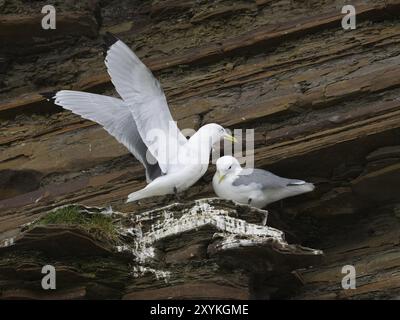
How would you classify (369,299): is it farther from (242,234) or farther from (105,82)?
(105,82)

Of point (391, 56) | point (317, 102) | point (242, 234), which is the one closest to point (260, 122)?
point (317, 102)

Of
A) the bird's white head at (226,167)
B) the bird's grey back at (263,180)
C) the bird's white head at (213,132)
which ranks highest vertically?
the bird's white head at (213,132)

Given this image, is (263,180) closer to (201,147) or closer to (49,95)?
(201,147)

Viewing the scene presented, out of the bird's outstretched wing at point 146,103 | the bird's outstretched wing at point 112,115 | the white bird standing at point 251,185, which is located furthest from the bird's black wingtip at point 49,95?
the white bird standing at point 251,185

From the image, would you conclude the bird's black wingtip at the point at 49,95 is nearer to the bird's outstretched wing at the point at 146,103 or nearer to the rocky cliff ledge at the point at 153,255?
the bird's outstretched wing at the point at 146,103

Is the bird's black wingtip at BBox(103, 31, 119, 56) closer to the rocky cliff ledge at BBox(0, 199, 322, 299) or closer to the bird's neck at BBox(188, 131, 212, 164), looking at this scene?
the bird's neck at BBox(188, 131, 212, 164)

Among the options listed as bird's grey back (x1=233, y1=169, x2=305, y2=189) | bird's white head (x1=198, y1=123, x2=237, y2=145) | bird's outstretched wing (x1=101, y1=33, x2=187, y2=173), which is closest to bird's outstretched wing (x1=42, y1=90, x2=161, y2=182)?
bird's outstretched wing (x1=101, y1=33, x2=187, y2=173)

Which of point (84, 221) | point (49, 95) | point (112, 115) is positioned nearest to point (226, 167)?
point (112, 115)
